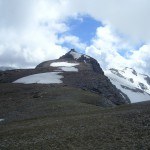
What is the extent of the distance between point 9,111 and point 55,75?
49.6m

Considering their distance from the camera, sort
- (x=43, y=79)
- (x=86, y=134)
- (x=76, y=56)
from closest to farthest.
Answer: (x=86, y=134)
(x=43, y=79)
(x=76, y=56)

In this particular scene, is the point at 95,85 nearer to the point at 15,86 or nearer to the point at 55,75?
the point at 55,75

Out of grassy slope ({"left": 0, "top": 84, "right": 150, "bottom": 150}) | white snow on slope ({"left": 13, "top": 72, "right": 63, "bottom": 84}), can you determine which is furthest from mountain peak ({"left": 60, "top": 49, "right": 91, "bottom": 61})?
grassy slope ({"left": 0, "top": 84, "right": 150, "bottom": 150})

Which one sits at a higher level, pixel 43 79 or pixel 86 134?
pixel 43 79

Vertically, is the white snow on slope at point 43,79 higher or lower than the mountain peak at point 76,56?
lower

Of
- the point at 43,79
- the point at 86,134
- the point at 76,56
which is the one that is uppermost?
the point at 76,56

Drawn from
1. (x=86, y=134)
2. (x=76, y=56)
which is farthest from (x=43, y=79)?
(x=76, y=56)

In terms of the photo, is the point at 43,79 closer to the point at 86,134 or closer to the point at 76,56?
the point at 86,134

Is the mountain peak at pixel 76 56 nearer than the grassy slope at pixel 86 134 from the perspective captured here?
No

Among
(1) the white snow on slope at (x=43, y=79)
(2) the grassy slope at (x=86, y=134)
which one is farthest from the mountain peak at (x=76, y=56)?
(2) the grassy slope at (x=86, y=134)

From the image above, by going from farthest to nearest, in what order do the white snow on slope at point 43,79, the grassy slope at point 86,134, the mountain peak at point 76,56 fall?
the mountain peak at point 76,56, the white snow on slope at point 43,79, the grassy slope at point 86,134

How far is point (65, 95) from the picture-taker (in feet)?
239

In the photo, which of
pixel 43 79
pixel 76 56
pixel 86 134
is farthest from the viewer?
pixel 76 56

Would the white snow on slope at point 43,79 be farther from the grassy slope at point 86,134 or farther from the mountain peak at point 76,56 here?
the mountain peak at point 76,56
